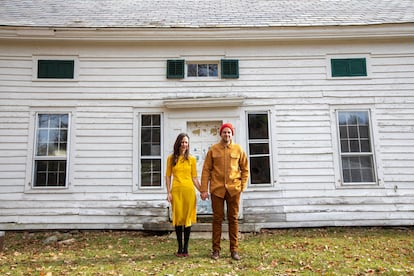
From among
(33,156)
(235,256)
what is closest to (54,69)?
(33,156)

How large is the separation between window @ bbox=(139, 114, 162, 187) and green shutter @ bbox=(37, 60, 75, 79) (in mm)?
1996

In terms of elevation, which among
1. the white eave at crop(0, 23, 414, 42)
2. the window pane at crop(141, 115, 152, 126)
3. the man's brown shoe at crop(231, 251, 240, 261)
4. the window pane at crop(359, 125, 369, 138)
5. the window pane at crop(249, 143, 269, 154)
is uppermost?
the white eave at crop(0, 23, 414, 42)

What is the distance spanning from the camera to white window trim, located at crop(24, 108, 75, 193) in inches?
261

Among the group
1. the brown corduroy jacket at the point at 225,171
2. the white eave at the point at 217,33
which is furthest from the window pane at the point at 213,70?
the brown corduroy jacket at the point at 225,171

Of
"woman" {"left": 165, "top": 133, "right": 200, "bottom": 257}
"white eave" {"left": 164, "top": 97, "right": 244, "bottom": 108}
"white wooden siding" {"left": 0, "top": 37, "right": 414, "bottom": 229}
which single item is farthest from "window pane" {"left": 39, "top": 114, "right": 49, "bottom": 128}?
"woman" {"left": 165, "top": 133, "right": 200, "bottom": 257}

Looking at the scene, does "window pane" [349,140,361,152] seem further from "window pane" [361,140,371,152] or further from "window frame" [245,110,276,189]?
"window frame" [245,110,276,189]

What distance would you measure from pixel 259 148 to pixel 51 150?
15.4 ft

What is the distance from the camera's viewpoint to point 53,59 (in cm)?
705

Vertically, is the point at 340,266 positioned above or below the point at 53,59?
below

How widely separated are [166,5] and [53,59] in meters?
3.58

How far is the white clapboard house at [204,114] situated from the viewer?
6.64 m

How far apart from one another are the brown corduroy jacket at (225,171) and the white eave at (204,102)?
2.67 meters

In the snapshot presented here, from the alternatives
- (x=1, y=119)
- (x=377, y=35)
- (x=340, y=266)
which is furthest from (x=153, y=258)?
(x=377, y=35)

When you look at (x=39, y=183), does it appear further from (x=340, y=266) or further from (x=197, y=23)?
(x=340, y=266)
